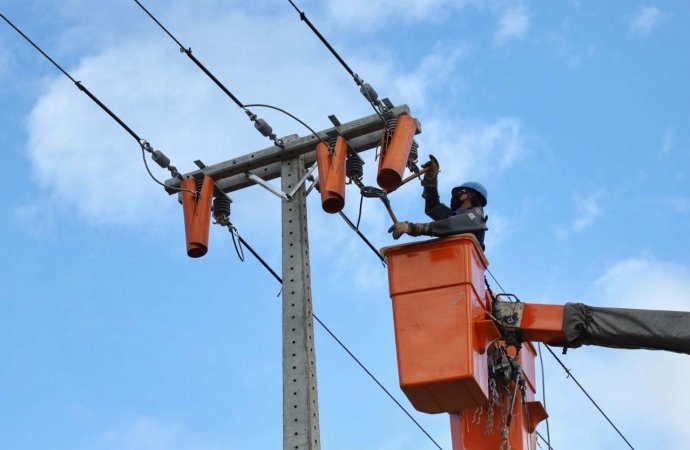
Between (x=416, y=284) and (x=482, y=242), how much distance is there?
2.83 ft

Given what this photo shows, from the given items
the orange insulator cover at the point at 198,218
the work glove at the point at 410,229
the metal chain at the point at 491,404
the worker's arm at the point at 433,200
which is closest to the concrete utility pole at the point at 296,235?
the orange insulator cover at the point at 198,218

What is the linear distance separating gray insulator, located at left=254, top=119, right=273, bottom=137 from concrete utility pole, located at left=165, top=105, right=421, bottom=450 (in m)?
0.15

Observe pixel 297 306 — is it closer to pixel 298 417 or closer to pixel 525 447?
pixel 298 417

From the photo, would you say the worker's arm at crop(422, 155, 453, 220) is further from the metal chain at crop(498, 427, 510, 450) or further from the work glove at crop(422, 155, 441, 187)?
the metal chain at crop(498, 427, 510, 450)

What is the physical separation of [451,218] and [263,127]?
1.63m

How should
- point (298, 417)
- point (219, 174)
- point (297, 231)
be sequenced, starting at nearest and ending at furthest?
point (298, 417)
point (297, 231)
point (219, 174)

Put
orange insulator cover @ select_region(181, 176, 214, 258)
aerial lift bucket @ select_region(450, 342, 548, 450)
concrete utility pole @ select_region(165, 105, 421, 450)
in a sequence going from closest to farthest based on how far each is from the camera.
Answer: concrete utility pole @ select_region(165, 105, 421, 450), aerial lift bucket @ select_region(450, 342, 548, 450), orange insulator cover @ select_region(181, 176, 214, 258)

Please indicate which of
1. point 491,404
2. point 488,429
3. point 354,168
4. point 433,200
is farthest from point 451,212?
point 488,429

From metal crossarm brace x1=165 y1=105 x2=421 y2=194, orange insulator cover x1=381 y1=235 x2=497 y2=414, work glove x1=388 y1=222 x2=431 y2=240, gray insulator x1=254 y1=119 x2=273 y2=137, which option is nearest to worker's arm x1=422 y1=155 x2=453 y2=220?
metal crossarm brace x1=165 y1=105 x2=421 y2=194

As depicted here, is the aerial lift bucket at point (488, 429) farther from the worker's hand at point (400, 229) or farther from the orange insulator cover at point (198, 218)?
the orange insulator cover at point (198, 218)

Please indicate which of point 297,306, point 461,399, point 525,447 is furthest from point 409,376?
point 525,447

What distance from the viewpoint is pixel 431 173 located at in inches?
342

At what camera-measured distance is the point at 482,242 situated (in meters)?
8.58

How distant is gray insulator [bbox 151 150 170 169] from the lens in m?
9.12
